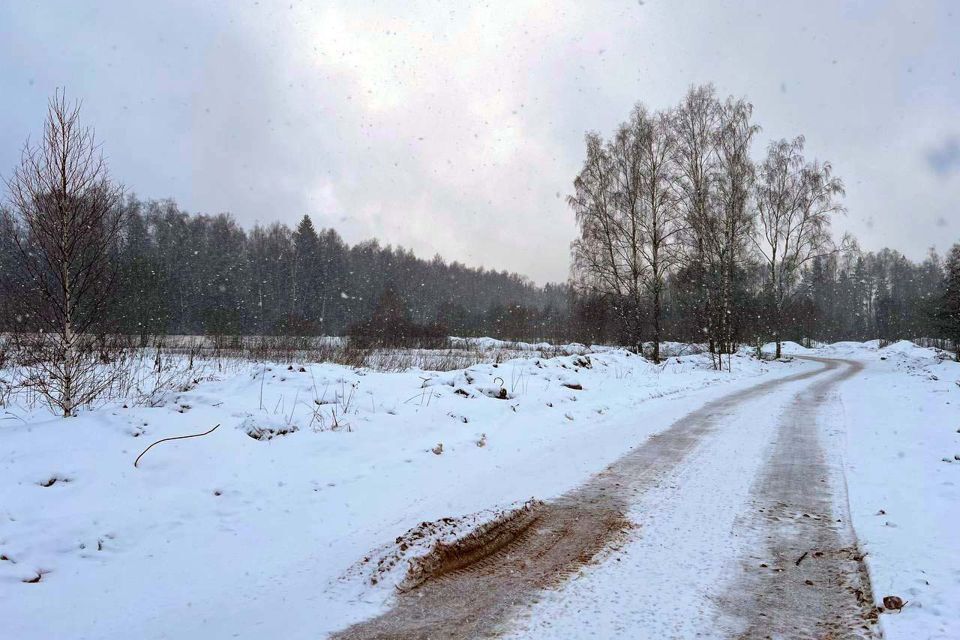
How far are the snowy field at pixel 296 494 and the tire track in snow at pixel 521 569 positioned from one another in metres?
0.19

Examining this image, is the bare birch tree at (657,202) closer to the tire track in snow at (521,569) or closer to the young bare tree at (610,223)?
the young bare tree at (610,223)

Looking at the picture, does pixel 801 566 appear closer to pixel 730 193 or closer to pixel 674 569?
pixel 674 569

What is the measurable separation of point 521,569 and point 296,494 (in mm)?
2553

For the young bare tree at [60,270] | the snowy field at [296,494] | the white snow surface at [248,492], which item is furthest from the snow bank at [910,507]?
the young bare tree at [60,270]

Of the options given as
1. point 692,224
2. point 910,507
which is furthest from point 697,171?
point 910,507

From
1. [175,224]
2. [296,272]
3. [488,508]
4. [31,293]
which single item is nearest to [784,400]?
[488,508]

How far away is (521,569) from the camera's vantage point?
3.37 m

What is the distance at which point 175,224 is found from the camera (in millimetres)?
57156

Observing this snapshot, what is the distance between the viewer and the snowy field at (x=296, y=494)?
A: 9.78ft

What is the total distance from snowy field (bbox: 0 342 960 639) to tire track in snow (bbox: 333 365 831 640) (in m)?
0.19

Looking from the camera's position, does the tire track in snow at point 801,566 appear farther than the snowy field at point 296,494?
No

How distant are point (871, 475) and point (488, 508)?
4.36 meters

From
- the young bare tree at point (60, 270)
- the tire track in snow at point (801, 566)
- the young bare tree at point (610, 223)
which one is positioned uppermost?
the young bare tree at point (610, 223)

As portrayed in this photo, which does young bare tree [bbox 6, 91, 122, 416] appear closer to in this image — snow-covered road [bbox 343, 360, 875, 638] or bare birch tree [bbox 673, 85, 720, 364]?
snow-covered road [bbox 343, 360, 875, 638]
